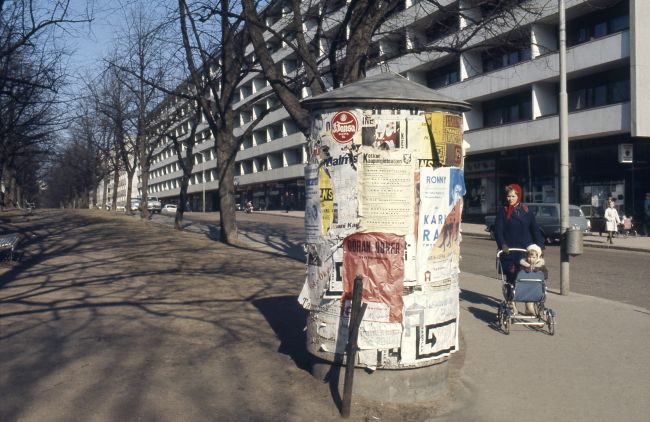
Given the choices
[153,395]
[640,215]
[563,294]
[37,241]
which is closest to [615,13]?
[640,215]

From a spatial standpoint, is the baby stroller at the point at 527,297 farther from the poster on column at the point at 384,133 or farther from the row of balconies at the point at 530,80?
the row of balconies at the point at 530,80

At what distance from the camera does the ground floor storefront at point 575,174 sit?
2811 centimetres

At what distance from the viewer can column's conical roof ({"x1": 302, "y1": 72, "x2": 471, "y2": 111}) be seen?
5316mm

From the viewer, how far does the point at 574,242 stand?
10266 millimetres

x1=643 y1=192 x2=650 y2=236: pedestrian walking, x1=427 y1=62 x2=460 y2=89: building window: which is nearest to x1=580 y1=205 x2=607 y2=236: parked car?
x1=643 y1=192 x2=650 y2=236: pedestrian walking

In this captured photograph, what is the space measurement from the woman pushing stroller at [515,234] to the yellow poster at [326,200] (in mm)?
3876

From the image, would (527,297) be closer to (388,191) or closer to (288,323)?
(288,323)

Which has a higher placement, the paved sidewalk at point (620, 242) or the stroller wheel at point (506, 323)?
the stroller wheel at point (506, 323)

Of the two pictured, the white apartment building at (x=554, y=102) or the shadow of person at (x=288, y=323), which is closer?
the shadow of person at (x=288, y=323)

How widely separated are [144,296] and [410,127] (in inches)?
231

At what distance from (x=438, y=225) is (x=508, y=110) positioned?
3151 cm

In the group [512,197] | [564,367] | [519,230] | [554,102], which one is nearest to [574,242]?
[519,230]

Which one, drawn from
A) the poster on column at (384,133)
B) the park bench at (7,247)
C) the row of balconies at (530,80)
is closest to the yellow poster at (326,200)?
the poster on column at (384,133)

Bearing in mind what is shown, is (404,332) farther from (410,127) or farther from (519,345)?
(519,345)
